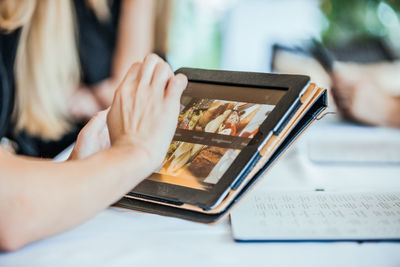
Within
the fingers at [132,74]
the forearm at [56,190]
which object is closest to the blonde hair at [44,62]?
the fingers at [132,74]

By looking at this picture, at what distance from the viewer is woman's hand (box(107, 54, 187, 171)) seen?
513 mm

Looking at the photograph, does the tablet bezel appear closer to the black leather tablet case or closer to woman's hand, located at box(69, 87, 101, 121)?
the black leather tablet case

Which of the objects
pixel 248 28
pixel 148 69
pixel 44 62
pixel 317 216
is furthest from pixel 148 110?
pixel 248 28

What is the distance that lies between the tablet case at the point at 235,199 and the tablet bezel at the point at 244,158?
0.06 ft

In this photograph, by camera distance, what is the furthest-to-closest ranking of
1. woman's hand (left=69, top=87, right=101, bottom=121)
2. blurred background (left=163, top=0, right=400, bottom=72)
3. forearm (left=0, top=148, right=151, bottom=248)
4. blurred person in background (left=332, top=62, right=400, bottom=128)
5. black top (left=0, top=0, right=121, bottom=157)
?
blurred background (left=163, top=0, right=400, bottom=72)
woman's hand (left=69, top=87, right=101, bottom=121)
black top (left=0, top=0, right=121, bottom=157)
blurred person in background (left=332, top=62, right=400, bottom=128)
forearm (left=0, top=148, right=151, bottom=248)

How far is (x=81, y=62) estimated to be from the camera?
1828 mm

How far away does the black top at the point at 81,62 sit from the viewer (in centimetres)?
161

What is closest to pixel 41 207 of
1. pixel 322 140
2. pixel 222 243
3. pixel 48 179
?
pixel 48 179

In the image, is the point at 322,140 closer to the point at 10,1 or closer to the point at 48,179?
the point at 48,179

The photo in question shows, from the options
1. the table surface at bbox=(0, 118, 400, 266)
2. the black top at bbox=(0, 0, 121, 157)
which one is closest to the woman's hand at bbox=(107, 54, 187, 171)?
the table surface at bbox=(0, 118, 400, 266)

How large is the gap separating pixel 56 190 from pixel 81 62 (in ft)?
4.92

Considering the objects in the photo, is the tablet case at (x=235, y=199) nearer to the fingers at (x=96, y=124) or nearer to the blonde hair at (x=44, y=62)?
the fingers at (x=96, y=124)

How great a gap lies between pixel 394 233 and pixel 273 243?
16cm

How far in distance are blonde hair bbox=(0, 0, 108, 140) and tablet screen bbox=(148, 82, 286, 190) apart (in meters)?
1.27
